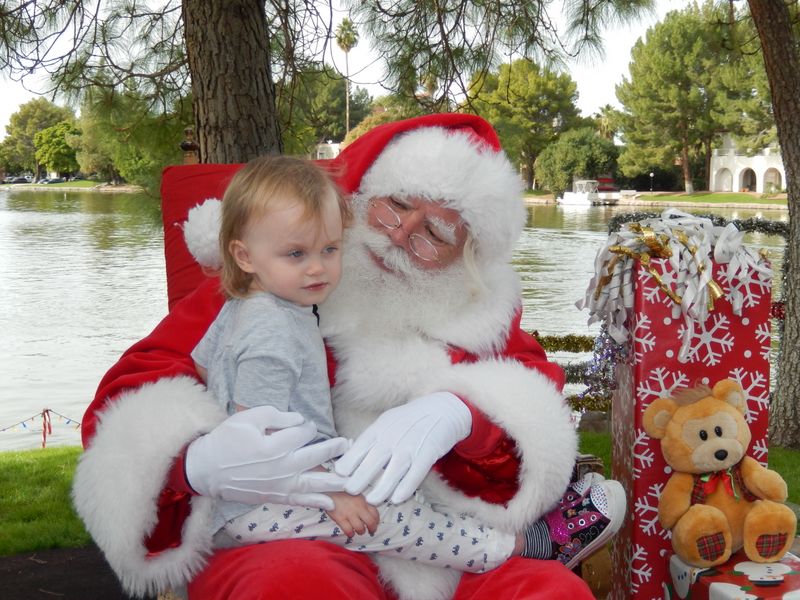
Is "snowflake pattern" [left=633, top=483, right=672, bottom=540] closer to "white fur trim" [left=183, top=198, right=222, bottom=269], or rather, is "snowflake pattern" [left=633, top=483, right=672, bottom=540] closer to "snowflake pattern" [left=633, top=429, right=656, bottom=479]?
"snowflake pattern" [left=633, top=429, right=656, bottom=479]

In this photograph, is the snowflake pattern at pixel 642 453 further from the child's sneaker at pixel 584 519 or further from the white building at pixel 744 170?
the white building at pixel 744 170

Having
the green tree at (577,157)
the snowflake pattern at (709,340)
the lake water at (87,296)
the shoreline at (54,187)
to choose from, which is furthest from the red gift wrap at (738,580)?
the shoreline at (54,187)

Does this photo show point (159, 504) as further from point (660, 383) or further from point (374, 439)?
point (660, 383)

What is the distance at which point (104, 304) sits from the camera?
45.3 feet

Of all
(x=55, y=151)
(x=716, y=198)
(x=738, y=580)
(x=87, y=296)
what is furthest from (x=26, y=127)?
(x=738, y=580)

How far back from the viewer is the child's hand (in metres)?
1.37

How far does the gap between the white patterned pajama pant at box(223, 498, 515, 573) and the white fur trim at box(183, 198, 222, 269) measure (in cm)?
63

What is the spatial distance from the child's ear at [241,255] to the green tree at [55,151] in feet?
184

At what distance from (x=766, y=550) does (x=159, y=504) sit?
1400mm

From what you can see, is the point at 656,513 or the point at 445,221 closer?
the point at 445,221

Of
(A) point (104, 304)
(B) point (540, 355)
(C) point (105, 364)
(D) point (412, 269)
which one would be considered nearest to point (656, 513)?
(B) point (540, 355)

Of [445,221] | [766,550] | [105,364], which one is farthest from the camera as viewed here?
[105,364]

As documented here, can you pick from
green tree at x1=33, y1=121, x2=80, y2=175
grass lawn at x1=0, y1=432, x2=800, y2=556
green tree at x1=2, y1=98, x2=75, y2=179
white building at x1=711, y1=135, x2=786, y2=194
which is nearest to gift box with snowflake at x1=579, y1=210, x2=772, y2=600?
grass lawn at x1=0, y1=432, x2=800, y2=556

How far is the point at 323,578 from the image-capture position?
1309 mm
